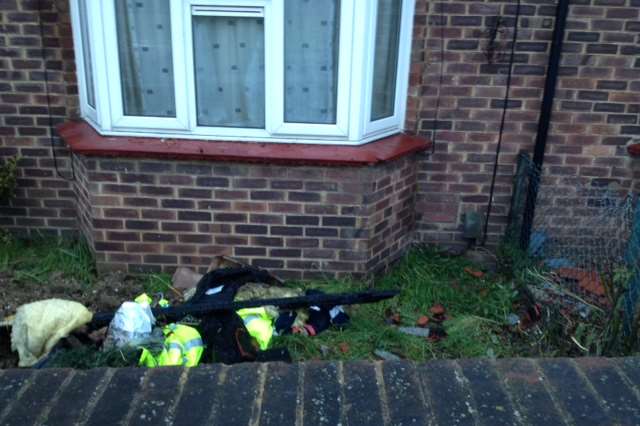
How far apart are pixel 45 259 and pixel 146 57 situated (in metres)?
1.66

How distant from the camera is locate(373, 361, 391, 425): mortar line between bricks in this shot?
122 centimetres

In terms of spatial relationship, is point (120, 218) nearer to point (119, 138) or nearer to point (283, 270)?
point (119, 138)

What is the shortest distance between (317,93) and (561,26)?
1642 mm

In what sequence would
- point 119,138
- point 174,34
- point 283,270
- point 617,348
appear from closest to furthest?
point 617,348 < point 174,34 < point 119,138 < point 283,270

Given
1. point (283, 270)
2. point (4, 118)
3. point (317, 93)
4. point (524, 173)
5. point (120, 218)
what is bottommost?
point (283, 270)

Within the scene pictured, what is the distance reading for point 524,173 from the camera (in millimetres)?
4148

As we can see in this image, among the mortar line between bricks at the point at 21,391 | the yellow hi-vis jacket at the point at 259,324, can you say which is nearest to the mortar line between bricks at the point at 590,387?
the mortar line between bricks at the point at 21,391

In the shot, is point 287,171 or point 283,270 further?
point 283,270

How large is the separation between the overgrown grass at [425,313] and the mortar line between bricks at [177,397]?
78.3 inches

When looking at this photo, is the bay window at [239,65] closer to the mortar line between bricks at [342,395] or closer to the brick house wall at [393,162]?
the brick house wall at [393,162]

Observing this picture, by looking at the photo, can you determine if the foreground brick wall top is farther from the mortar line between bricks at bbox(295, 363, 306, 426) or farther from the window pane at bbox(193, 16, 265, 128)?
the window pane at bbox(193, 16, 265, 128)

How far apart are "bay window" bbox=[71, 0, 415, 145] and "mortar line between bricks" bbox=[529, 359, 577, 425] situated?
2.47 meters

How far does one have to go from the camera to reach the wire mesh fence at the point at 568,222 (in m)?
4.03

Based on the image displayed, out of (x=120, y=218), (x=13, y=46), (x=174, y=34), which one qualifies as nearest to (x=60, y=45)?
(x=13, y=46)
